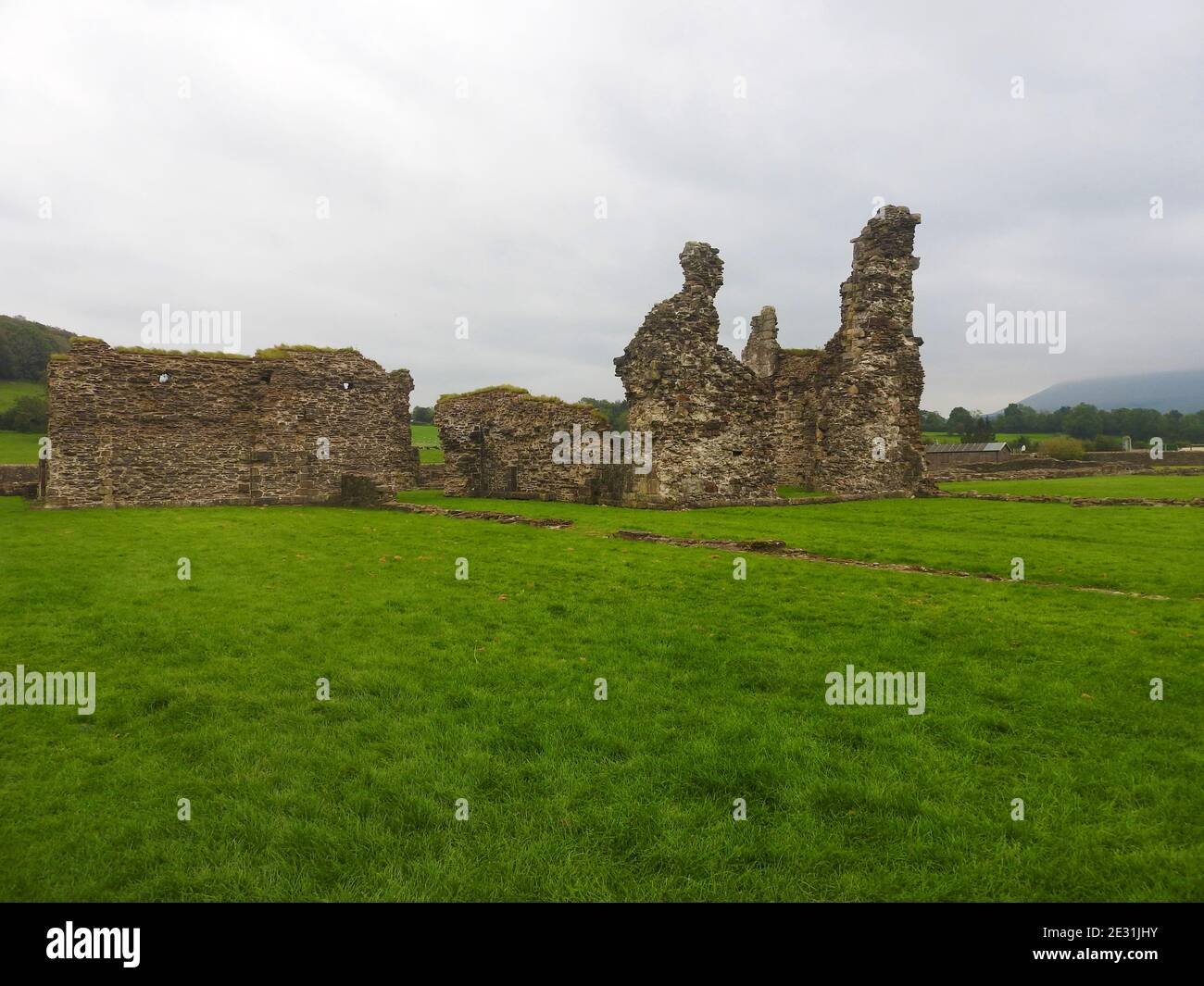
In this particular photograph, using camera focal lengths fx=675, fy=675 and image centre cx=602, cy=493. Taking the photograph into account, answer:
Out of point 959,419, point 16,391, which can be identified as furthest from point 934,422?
point 16,391

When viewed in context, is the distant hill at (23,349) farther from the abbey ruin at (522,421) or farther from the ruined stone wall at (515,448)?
the ruined stone wall at (515,448)

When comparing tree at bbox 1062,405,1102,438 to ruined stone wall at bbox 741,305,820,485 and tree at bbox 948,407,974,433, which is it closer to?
tree at bbox 948,407,974,433

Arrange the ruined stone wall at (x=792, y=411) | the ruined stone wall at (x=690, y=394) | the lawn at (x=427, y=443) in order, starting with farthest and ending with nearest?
1. the lawn at (x=427, y=443)
2. the ruined stone wall at (x=792, y=411)
3. the ruined stone wall at (x=690, y=394)

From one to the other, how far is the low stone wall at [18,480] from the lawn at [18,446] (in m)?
14.8

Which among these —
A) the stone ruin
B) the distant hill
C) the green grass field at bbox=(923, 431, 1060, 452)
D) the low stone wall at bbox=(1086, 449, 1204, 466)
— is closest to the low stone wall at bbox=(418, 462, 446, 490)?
the stone ruin

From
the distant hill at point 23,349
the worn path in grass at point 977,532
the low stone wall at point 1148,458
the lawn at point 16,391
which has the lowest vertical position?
the worn path in grass at point 977,532

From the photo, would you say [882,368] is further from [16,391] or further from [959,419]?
[959,419]

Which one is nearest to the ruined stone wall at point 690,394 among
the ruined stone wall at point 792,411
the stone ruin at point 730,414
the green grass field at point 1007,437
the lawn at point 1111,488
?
the stone ruin at point 730,414

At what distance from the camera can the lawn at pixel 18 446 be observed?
47.1 metres

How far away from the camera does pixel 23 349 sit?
80.3m

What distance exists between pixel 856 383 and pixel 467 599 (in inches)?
973

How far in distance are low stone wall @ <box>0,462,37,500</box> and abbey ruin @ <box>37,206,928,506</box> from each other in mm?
7091

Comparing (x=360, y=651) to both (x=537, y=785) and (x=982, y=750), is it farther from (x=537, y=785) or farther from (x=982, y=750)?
(x=982, y=750)
